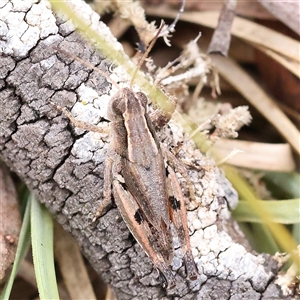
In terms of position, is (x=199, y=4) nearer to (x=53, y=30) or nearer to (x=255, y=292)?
(x=53, y=30)

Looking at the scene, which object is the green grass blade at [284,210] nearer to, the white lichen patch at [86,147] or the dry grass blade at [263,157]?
the dry grass blade at [263,157]

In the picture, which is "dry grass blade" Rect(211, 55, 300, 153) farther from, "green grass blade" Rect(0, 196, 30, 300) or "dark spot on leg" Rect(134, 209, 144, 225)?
"green grass blade" Rect(0, 196, 30, 300)

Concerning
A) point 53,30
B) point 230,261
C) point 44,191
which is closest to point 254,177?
point 230,261

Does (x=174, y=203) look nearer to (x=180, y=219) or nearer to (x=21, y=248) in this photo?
(x=180, y=219)

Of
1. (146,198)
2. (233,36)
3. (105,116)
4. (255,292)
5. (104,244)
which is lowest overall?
(255,292)

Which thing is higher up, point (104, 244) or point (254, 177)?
point (254, 177)

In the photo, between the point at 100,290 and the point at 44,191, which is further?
the point at 100,290

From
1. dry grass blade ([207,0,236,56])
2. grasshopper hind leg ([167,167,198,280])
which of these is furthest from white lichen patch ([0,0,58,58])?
dry grass blade ([207,0,236,56])

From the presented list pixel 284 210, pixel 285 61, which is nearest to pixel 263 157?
pixel 284 210
